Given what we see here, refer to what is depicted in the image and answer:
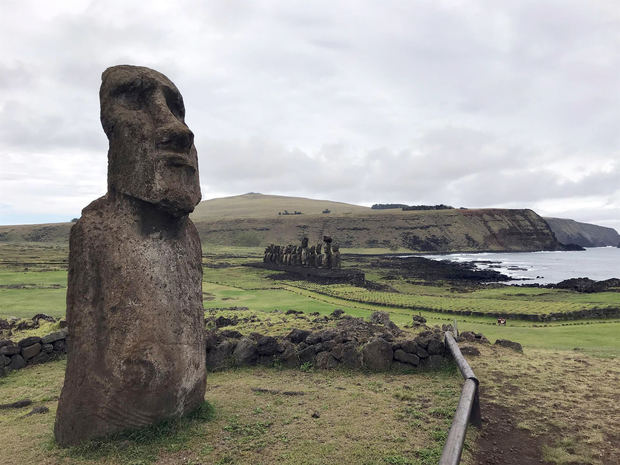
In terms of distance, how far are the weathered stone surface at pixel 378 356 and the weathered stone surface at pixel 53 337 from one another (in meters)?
7.52

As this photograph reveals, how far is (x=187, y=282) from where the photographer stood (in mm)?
6215

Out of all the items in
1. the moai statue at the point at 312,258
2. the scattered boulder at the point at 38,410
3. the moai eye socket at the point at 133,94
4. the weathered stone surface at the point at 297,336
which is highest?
the moai eye socket at the point at 133,94

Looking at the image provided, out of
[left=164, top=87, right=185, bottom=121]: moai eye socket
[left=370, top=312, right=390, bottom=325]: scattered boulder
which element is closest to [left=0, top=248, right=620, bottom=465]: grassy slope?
[left=370, top=312, right=390, bottom=325]: scattered boulder

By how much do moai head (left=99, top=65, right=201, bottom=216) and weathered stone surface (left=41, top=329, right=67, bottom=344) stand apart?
6.46 metres

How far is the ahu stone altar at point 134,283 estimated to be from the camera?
539 centimetres

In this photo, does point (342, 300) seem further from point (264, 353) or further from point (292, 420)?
point (292, 420)

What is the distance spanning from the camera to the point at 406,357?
8742mm

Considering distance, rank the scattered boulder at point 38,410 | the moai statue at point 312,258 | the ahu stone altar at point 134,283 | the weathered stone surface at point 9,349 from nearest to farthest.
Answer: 1. the ahu stone altar at point 134,283
2. the scattered boulder at point 38,410
3. the weathered stone surface at point 9,349
4. the moai statue at point 312,258

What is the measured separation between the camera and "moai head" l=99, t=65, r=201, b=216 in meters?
5.72

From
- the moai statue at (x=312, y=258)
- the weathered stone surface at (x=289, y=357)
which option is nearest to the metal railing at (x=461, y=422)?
the weathered stone surface at (x=289, y=357)

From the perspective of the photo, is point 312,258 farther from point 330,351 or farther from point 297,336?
point 330,351

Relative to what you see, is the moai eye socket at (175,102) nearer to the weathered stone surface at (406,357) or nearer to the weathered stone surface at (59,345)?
the weathered stone surface at (406,357)

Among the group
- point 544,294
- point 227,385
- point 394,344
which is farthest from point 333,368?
point 544,294

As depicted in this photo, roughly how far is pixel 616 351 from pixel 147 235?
11.6 meters
